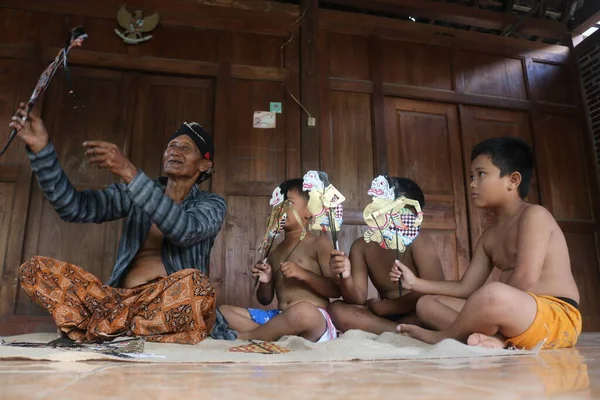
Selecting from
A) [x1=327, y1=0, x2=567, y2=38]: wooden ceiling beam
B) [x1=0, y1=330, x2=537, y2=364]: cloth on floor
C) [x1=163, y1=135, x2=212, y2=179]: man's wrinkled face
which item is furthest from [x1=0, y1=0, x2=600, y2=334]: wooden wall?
[x1=0, y1=330, x2=537, y2=364]: cloth on floor

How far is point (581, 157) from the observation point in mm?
4492

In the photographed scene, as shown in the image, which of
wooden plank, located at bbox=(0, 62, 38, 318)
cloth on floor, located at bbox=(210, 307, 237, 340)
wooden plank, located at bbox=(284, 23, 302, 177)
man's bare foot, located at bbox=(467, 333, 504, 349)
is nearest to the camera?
man's bare foot, located at bbox=(467, 333, 504, 349)

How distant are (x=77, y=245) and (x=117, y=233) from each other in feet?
0.94

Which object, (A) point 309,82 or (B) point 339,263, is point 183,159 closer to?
(B) point 339,263

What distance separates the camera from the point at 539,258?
175 centimetres

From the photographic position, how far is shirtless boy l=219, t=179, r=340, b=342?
205 cm

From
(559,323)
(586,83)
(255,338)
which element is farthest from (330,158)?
(586,83)

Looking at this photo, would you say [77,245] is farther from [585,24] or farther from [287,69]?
[585,24]

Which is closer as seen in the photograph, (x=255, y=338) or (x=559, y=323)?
(x=559, y=323)

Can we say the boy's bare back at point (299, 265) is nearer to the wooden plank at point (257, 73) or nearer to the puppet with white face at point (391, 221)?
the puppet with white face at point (391, 221)

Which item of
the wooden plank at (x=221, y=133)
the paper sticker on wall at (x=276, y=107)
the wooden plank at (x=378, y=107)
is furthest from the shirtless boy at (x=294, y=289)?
the wooden plank at (x=378, y=107)

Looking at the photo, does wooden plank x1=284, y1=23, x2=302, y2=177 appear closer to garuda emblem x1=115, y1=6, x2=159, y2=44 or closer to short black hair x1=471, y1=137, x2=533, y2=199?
garuda emblem x1=115, y1=6, x2=159, y2=44

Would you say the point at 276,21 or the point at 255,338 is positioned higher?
the point at 276,21

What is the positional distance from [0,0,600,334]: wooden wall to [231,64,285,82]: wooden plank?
0.01m
